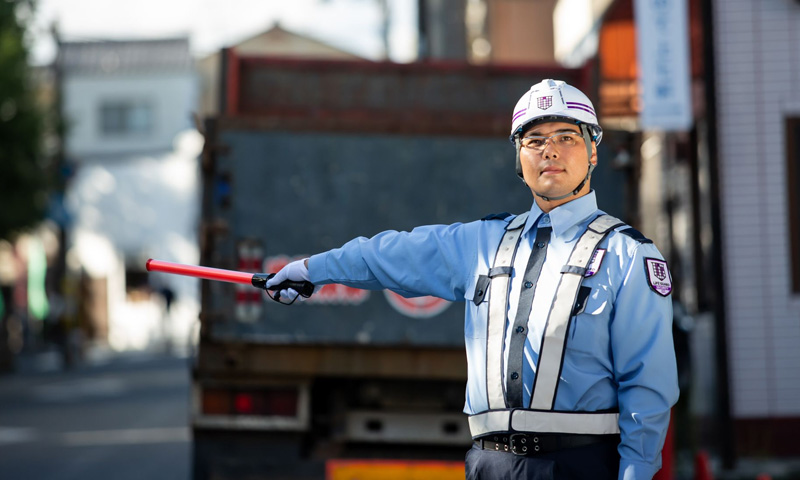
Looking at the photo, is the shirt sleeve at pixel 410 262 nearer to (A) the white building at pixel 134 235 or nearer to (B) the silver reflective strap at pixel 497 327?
(B) the silver reflective strap at pixel 497 327

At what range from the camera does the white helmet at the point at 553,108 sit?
349 cm

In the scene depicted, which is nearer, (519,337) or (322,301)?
(519,337)

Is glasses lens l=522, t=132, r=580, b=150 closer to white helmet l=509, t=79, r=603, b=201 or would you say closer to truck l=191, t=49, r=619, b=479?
white helmet l=509, t=79, r=603, b=201

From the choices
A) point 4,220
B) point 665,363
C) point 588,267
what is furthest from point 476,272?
point 4,220

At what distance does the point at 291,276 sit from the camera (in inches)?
150

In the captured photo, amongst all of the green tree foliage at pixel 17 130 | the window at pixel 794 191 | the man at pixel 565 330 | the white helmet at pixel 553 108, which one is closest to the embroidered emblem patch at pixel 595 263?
the man at pixel 565 330

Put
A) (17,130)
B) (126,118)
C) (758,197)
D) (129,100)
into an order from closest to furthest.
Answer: (758,197) < (17,130) < (126,118) < (129,100)

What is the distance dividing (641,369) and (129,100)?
45259mm

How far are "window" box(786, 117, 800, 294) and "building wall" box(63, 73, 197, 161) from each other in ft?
119

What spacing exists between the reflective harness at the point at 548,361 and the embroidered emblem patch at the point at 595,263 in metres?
0.01

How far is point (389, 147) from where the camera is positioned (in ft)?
24.4

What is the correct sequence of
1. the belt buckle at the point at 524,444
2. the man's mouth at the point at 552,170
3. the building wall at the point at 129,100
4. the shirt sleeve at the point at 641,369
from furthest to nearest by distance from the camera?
the building wall at the point at 129,100, the man's mouth at the point at 552,170, the belt buckle at the point at 524,444, the shirt sleeve at the point at 641,369

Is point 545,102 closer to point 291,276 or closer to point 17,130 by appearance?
point 291,276

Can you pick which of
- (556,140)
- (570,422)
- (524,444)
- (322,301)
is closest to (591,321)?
(570,422)
